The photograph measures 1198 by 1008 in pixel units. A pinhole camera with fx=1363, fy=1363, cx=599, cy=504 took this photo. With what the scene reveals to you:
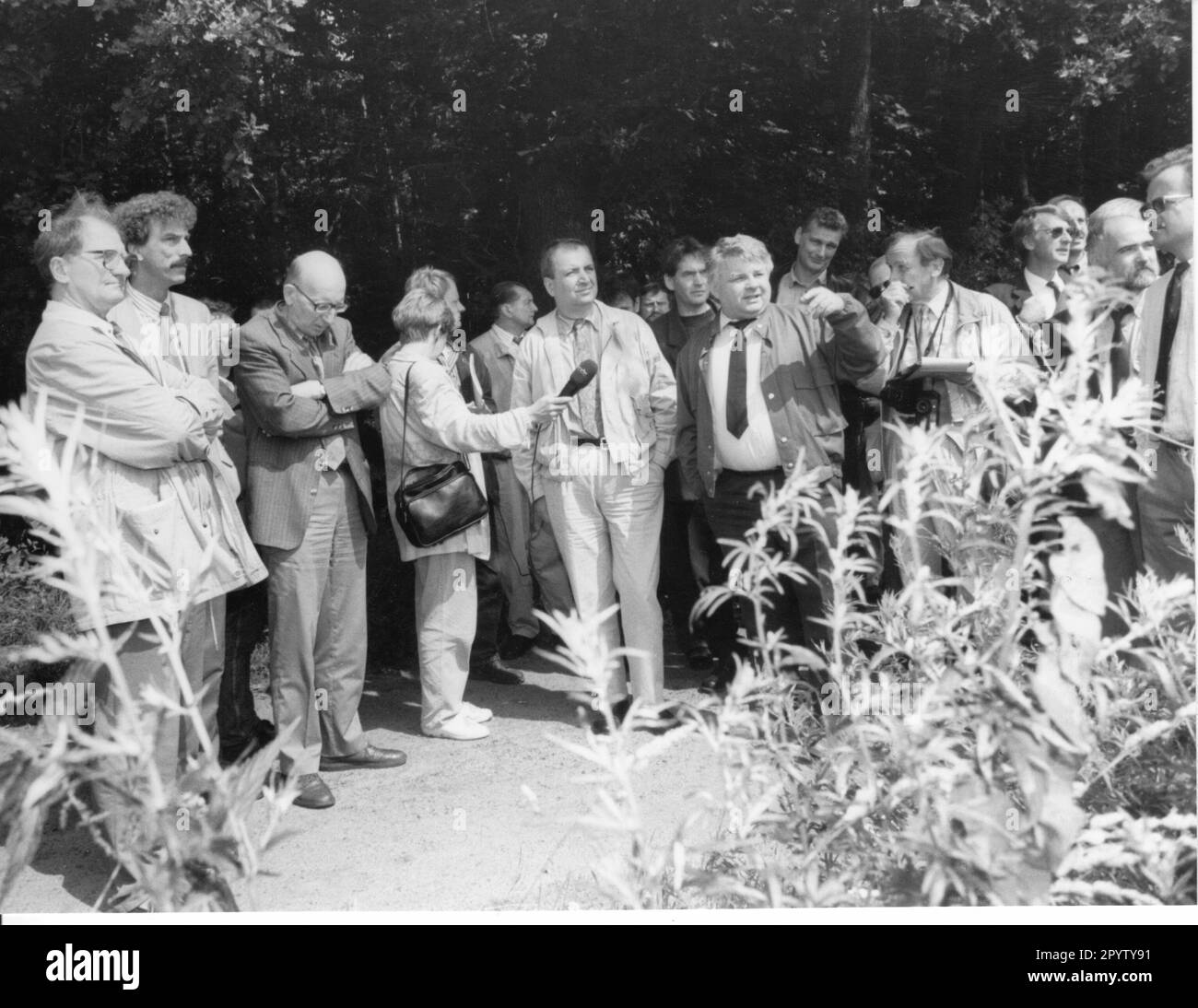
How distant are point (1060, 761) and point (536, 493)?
12.5ft

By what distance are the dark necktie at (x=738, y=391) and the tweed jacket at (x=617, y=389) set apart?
41cm

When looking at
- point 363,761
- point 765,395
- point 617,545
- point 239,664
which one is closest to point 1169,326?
point 765,395

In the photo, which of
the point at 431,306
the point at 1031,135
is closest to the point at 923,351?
the point at 431,306

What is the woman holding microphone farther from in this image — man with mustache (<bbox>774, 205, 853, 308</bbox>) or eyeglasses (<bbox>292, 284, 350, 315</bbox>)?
man with mustache (<bbox>774, 205, 853, 308</bbox>)

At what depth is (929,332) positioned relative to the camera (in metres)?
5.52

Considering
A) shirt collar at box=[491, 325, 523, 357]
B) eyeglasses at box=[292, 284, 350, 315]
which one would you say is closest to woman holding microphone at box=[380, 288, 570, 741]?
eyeglasses at box=[292, 284, 350, 315]

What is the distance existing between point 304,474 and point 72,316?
1.20 meters

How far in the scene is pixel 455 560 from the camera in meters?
5.56

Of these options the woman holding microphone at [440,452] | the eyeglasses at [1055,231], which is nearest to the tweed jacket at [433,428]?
the woman holding microphone at [440,452]

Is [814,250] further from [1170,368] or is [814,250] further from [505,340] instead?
[1170,368]

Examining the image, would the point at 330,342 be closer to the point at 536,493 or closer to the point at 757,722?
the point at 536,493

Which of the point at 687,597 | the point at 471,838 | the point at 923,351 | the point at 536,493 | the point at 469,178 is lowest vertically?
the point at 471,838

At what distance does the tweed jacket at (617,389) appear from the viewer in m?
5.59

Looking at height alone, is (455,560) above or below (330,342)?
below
